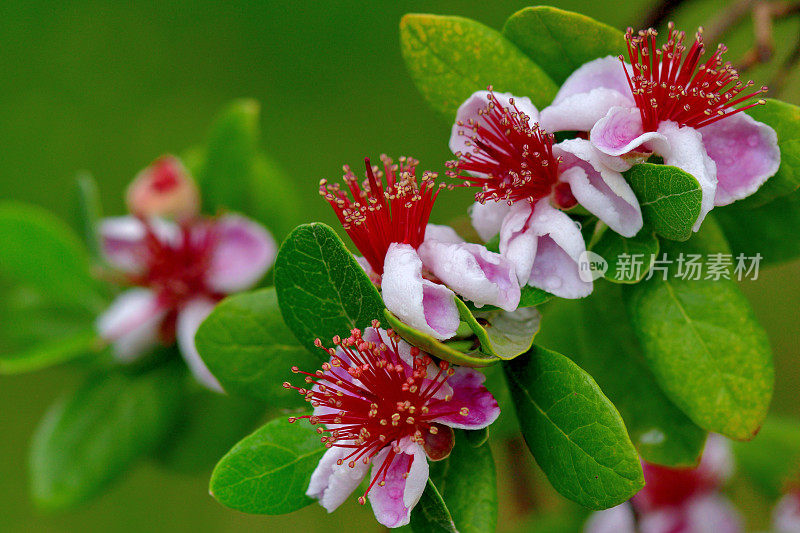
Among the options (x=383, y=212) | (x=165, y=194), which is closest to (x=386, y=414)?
(x=383, y=212)

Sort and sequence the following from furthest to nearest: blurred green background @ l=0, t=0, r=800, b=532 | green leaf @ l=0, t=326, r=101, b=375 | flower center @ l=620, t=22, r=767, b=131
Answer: blurred green background @ l=0, t=0, r=800, b=532, green leaf @ l=0, t=326, r=101, b=375, flower center @ l=620, t=22, r=767, b=131

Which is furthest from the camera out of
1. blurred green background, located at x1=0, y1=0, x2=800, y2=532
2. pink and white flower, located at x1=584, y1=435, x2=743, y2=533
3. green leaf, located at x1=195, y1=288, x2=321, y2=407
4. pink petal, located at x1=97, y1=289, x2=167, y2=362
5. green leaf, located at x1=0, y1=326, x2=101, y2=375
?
blurred green background, located at x1=0, y1=0, x2=800, y2=532

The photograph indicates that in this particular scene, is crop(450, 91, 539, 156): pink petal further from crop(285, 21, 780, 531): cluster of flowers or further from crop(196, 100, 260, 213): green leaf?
crop(196, 100, 260, 213): green leaf

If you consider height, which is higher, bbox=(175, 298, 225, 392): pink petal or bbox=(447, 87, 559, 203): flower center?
bbox=(447, 87, 559, 203): flower center

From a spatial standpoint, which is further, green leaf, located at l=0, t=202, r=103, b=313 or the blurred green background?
the blurred green background

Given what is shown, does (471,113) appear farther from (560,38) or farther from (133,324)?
(133,324)

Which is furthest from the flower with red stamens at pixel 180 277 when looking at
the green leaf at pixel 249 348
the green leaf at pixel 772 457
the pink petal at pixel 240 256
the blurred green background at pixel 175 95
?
the blurred green background at pixel 175 95

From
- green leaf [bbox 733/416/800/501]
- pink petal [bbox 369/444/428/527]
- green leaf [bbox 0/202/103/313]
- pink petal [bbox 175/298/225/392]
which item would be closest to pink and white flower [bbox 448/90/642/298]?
pink petal [bbox 369/444/428/527]

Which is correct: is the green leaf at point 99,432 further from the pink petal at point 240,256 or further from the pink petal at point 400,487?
the pink petal at point 400,487
